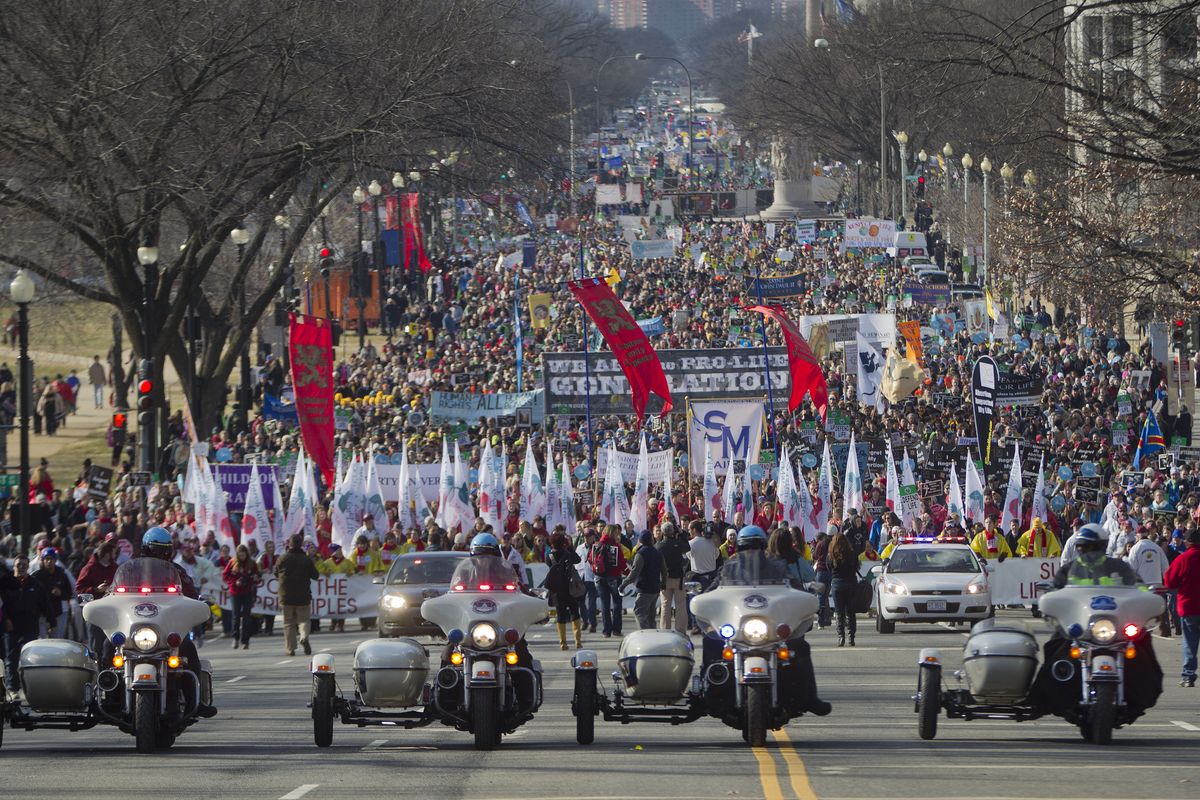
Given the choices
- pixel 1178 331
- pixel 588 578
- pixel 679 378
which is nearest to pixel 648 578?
pixel 588 578

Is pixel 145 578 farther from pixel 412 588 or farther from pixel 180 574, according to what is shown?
pixel 412 588

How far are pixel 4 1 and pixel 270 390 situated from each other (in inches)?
712

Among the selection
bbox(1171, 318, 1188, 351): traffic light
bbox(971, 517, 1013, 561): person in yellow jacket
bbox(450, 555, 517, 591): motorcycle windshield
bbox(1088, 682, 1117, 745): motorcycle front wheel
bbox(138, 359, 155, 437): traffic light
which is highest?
bbox(1171, 318, 1188, 351): traffic light

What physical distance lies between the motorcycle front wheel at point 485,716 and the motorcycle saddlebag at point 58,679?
8.17ft

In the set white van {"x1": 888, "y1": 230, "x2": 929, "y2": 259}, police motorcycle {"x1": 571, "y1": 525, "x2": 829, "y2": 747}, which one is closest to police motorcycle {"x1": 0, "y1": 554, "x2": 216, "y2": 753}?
police motorcycle {"x1": 571, "y1": 525, "x2": 829, "y2": 747}

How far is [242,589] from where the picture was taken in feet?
84.2

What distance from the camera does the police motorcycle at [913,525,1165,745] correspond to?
13.9 metres

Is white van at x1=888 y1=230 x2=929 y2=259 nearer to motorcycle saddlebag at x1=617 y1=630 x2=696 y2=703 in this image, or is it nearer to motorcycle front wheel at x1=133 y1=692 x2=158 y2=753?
motorcycle saddlebag at x1=617 y1=630 x2=696 y2=703

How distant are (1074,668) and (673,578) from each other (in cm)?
1102

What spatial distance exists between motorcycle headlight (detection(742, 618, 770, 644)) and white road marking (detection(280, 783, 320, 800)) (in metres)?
2.92

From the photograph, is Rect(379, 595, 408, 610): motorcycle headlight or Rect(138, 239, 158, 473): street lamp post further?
Rect(138, 239, 158, 473): street lamp post

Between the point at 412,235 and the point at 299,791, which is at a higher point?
the point at 412,235

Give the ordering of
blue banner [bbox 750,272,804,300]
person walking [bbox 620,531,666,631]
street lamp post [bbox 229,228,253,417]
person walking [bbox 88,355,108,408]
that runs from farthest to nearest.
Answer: person walking [bbox 88,355,108,408]
blue banner [bbox 750,272,804,300]
street lamp post [bbox 229,228,253,417]
person walking [bbox 620,531,666,631]

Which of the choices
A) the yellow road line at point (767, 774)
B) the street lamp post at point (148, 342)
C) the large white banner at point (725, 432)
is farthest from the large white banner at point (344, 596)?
the yellow road line at point (767, 774)
